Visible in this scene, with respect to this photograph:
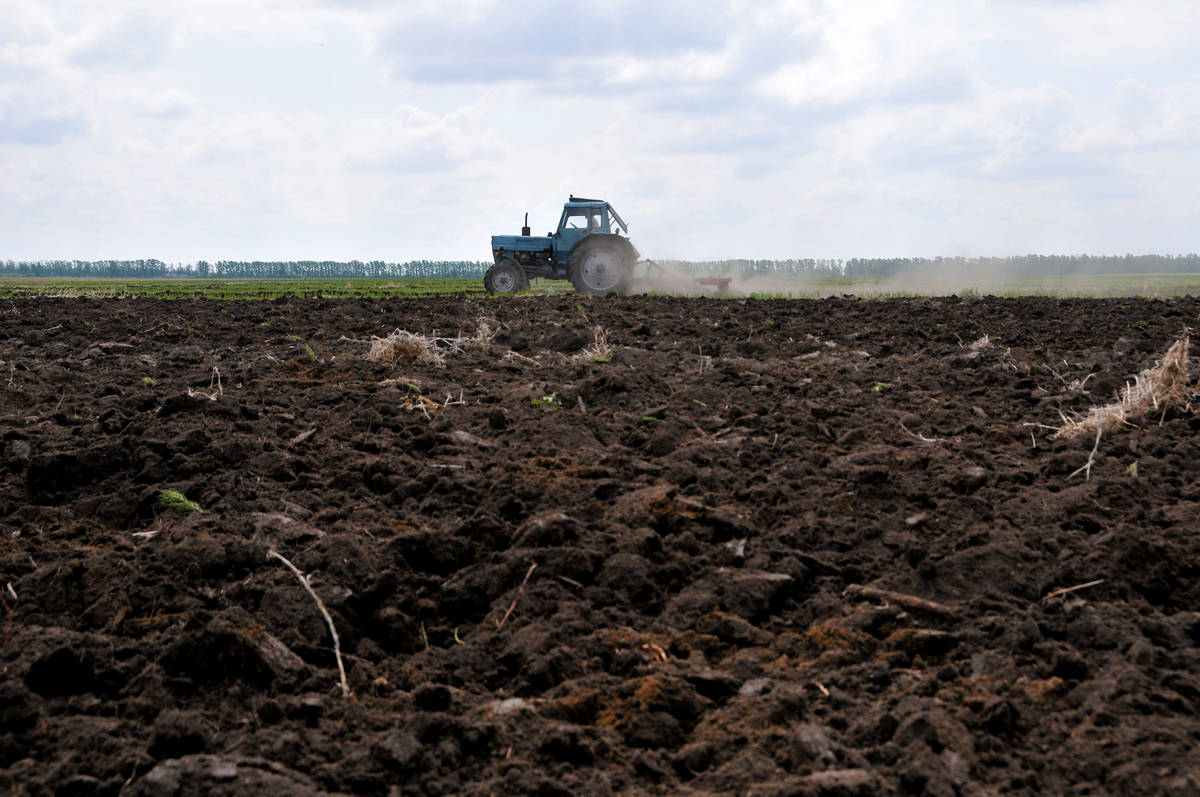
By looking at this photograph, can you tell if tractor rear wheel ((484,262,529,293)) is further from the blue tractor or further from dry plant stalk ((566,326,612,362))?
dry plant stalk ((566,326,612,362))

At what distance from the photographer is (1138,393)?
22.1 ft

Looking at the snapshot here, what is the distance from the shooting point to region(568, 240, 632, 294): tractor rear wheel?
24.6 meters

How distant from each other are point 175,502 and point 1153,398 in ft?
20.7

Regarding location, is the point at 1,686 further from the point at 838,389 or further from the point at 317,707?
the point at 838,389

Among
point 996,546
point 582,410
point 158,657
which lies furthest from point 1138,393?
point 158,657

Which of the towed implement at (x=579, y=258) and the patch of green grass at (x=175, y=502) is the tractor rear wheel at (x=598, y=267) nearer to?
the towed implement at (x=579, y=258)

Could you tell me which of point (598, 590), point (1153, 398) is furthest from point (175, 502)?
point (1153, 398)

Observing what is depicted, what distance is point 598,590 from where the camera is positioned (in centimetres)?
425

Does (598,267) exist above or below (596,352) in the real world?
above

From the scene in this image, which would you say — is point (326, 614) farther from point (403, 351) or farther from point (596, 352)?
point (596, 352)

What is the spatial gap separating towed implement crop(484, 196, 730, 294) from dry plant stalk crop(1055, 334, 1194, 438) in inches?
693

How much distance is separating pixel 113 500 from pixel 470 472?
1.98m

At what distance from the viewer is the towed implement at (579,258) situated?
24.6 metres

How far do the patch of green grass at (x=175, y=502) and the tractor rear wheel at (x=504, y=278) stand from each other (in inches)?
798
